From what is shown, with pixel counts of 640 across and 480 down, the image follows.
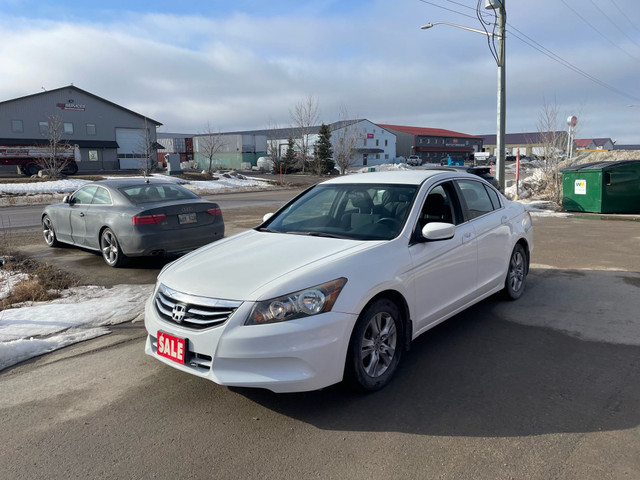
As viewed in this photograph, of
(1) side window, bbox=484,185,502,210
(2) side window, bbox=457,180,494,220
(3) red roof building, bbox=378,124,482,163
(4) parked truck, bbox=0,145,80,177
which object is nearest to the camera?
(2) side window, bbox=457,180,494,220

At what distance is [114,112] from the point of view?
55750mm

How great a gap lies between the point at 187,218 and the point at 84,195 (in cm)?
246

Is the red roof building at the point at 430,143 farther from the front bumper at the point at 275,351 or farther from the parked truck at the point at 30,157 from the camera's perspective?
the front bumper at the point at 275,351

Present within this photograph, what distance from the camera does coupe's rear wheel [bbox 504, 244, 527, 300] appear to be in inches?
231

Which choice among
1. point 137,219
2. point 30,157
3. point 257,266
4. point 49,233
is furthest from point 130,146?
point 257,266

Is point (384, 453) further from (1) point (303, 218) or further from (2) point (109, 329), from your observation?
(2) point (109, 329)

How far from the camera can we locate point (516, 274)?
19.9ft

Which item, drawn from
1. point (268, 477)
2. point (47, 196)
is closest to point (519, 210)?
point (268, 477)

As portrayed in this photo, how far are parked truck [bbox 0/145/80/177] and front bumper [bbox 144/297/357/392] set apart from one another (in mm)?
40853

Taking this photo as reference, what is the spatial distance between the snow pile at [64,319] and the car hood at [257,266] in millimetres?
1734

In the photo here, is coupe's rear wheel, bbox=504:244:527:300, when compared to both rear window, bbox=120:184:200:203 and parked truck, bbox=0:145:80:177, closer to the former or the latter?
rear window, bbox=120:184:200:203

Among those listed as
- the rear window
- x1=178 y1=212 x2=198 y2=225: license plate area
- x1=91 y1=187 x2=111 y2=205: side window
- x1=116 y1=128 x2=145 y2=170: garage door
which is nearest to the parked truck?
x1=116 y1=128 x2=145 y2=170: garage door

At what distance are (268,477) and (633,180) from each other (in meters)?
15.4

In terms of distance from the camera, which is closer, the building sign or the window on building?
the window on building
